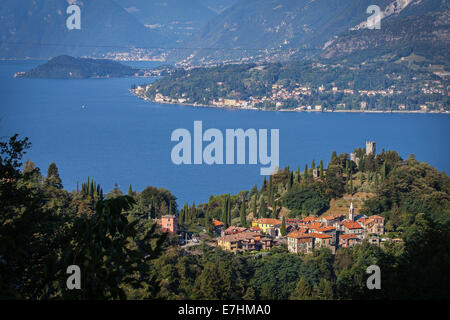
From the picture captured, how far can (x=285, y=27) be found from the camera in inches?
4700

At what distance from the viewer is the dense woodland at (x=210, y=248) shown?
10.7ft

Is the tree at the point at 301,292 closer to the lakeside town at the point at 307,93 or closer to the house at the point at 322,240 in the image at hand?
the house at the point at 322,240

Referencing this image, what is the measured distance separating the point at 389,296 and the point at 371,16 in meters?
94.5

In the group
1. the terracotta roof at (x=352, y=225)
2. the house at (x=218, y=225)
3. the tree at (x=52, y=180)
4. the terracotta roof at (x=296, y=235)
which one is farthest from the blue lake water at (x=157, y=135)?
the terracotta roof at (x=296, y=235)

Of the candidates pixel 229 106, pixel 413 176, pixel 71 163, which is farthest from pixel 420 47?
pixel 413 176

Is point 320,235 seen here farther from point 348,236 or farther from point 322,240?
point 348,236

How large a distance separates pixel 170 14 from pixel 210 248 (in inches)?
6641

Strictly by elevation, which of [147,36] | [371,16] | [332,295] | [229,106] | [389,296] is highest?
[147,36]

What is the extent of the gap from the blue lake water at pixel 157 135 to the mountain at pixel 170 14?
106 metres

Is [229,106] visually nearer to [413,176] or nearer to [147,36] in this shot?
[413,176]

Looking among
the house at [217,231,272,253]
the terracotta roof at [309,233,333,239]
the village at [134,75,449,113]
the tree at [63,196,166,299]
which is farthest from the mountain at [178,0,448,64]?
the tree at [63,196,166,299]

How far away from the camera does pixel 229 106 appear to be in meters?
62.0

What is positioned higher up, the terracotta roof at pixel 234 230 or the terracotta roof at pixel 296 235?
the terracotta roof at pixel 234 230

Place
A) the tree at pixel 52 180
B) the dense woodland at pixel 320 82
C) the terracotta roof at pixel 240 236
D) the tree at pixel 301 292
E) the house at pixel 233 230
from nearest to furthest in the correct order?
the tree at pixel 301 292
the terracotta roof at pixel 240 236
the house at pixel 233 230
the tree at pixel 52 180
the dense woodland at pixel 320 82
